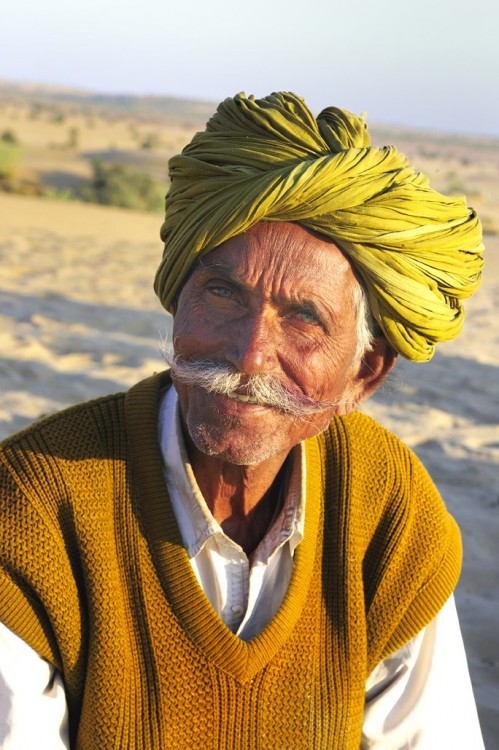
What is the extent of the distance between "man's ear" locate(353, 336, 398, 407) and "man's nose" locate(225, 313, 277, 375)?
314mm

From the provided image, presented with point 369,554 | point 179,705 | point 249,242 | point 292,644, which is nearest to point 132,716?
point 179,705

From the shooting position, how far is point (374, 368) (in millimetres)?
2035

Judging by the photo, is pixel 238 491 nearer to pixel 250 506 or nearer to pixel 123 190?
pixel 250 506

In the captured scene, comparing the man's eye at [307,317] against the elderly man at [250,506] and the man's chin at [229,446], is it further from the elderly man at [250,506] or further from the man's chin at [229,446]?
the man's chin at [229,446]

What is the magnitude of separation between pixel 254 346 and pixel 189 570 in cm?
50

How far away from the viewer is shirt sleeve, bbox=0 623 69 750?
1.68 m

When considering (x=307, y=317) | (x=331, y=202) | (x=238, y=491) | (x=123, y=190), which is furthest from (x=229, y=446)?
(x=123, y=190)

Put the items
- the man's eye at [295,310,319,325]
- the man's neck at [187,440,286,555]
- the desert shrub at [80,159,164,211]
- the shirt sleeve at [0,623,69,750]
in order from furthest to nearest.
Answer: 1. the desert shrub at [80,159,164,211]
2. the man's neck at [187,440,286,555]
3. the man's eye at [295,310,319,325]
4. the shirt sleeve at [0,623,69,750]

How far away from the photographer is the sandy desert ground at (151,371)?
3.75 metres

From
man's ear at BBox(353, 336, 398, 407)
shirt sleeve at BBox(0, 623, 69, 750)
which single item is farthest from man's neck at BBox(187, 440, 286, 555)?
shirt sleeve at BBox(0, 623, 69, 750)

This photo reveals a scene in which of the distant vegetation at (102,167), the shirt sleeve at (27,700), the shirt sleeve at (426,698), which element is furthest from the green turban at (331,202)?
the shirt sleeve at (27,700)

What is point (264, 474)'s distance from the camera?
6.56 feet

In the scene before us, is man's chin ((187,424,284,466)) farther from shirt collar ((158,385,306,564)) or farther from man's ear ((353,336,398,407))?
man's ear ((353,336,398,407))

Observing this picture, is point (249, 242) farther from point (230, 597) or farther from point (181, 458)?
point (230, 597)
